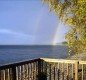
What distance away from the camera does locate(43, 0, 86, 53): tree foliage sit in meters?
10.4

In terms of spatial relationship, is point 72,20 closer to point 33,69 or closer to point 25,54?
point 33,69

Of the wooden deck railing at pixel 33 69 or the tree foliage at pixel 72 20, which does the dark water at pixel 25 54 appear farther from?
the wooden deck railing at pixel 33 69

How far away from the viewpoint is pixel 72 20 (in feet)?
34.3

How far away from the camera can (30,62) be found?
896 centimetres

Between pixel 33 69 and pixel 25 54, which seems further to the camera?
pixel 25 54

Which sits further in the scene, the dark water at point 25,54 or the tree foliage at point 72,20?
the dark water at point 25,54

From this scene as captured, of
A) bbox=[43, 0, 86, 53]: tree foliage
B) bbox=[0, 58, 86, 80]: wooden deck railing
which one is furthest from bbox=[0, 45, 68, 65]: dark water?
bbox=[0, 58, 86, 80]: wooden deck railing

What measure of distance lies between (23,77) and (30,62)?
51 cm

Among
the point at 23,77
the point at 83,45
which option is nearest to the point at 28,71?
the point at 23,77

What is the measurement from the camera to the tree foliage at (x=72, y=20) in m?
10.4

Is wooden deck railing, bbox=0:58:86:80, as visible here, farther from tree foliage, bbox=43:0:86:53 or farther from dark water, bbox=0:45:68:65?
dark water, bbox=0:45:68:65

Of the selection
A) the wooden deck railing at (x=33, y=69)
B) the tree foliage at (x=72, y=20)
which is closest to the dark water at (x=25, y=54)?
the tree foliage at (x=72, y=20)

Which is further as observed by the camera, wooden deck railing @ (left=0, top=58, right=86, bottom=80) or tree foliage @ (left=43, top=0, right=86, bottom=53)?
tree foliage @ (left=43, top=0, right=86, bottom=53)

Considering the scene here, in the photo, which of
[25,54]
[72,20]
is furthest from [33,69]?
[25,54]
